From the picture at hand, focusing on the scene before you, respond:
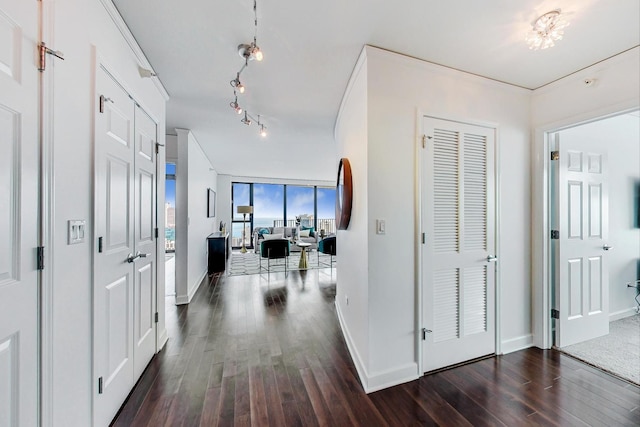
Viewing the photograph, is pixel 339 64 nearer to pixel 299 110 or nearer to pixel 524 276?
pixel 299 110

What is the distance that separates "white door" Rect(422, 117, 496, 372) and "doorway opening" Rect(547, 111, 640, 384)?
73 cm

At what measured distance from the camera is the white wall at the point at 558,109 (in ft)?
5.89

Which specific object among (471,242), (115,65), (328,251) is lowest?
(328,251)

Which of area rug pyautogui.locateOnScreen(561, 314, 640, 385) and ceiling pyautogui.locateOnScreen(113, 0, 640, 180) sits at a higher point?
ceiling pyautogui.locateOnScreen(113, 0, 640, 180)

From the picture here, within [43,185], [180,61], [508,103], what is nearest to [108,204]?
[43,185]

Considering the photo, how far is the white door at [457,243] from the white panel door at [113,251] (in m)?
2.17

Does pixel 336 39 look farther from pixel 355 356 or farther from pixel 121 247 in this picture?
pixel 355 356

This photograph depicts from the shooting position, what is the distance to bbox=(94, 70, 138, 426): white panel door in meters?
1.37

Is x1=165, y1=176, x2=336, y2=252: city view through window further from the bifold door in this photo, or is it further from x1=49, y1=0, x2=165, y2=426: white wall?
x1=49, y1=0, x2=165, y2=426: white wall

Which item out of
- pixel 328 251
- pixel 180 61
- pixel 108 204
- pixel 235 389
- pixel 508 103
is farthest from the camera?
pixel 328 251

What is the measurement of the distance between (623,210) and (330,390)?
398 cm

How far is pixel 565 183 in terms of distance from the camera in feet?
7.62

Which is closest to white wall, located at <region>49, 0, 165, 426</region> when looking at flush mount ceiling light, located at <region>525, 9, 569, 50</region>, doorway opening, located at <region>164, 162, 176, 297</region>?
doorway opening, located at <region>164, 162, 176, 297</region>

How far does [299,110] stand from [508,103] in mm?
2153
